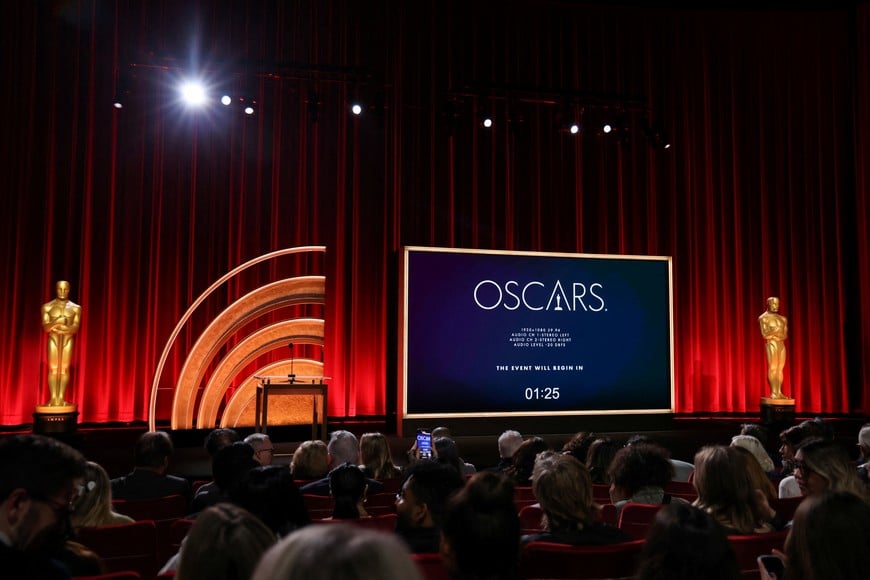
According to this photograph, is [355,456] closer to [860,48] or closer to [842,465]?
[842,465]

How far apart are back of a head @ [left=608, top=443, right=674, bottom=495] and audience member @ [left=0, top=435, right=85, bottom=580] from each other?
2.42 metres

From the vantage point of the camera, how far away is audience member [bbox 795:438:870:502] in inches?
112

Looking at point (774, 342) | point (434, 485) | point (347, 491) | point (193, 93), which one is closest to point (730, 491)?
point (434, 485)

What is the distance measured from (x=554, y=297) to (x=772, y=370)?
3.35 metres

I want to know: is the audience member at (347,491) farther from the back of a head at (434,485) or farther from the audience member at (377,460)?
the audience member at (377,460)

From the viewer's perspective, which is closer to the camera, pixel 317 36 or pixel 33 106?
pixel 33 106

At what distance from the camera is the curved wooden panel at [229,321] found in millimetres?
8984

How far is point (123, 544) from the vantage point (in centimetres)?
287

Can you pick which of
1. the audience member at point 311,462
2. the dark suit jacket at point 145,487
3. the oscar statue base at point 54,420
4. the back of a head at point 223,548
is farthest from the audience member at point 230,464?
the oscar statue base at point 54,420

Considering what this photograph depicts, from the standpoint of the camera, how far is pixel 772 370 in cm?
1074

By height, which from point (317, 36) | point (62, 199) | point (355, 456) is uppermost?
point (317, 36)

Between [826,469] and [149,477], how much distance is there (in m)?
3.36

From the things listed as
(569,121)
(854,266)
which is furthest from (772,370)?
(569,121)

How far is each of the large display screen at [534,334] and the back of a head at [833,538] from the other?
7.81 metres
